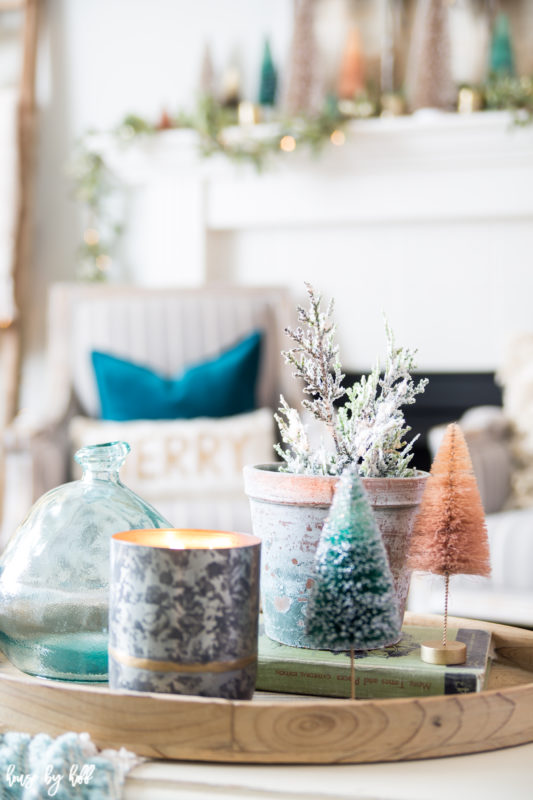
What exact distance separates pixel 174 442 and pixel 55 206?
5.02ft

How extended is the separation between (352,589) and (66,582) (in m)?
0.29

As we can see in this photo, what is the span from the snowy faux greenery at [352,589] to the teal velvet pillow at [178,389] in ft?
5.77

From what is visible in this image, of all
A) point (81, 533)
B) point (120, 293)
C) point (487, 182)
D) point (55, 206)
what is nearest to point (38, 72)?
point (55, 206)

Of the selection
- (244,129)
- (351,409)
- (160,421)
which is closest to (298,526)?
(351,409)

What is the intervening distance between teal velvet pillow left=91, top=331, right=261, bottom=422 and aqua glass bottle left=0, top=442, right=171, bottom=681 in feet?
5.08

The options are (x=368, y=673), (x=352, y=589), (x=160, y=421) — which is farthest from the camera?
(x=160, y=421)

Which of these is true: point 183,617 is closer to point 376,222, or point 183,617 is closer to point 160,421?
point 160,421

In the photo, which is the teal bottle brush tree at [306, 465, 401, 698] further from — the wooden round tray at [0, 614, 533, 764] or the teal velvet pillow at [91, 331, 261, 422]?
the teal velvet pillow at [91, 331, 261, 422]

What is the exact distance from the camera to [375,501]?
78 centimetres

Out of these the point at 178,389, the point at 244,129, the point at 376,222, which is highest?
the point at 244,129

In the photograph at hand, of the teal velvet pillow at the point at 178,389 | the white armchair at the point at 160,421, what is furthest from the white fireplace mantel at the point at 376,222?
the teal velvet pillow at the point at 178,389

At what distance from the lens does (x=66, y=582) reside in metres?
0.80

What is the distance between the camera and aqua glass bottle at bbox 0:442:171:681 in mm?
796

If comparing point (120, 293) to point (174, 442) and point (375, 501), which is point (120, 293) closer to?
point (174, 442)
